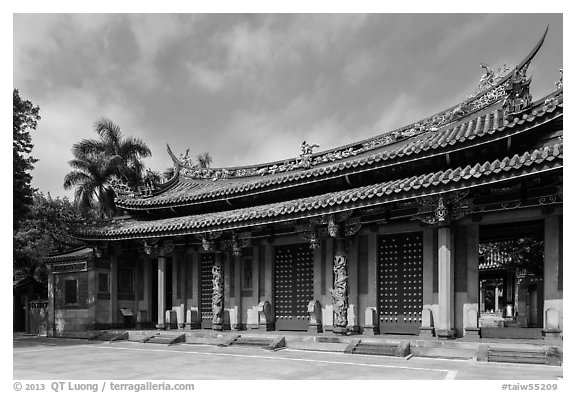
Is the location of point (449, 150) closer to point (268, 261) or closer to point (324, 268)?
point (324, 268)

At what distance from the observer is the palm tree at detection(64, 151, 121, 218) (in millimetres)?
32188

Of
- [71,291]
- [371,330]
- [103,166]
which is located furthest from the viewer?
[103,166]

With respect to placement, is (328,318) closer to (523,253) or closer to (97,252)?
(97,252)

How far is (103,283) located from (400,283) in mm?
11706

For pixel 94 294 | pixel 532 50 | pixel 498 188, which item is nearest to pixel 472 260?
pixel 498 188

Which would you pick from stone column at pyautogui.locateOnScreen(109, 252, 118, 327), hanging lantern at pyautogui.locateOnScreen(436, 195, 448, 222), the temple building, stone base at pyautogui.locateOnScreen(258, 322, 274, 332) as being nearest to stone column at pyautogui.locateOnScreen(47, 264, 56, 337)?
the temple building

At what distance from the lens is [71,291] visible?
2039 centimetres

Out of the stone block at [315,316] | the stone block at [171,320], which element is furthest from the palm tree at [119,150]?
the stone block at [315,316]

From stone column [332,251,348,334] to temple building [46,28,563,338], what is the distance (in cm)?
3

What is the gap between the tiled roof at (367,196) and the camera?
10.7 m

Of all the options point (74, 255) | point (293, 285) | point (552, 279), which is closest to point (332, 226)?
point (293, 285)

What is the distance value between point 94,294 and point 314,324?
29.5 ft

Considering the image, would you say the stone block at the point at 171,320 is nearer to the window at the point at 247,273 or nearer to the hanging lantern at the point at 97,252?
the window at the point at 247,273

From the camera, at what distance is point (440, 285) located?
13.0 m
